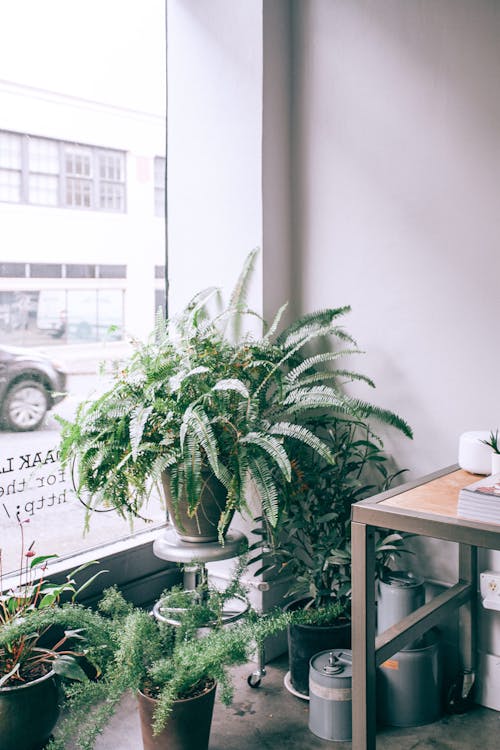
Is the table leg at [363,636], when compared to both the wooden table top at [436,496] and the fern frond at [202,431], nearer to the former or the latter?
the wooden table top at [436,496]

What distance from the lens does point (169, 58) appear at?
296 cm

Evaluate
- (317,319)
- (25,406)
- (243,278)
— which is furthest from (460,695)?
(25,406)

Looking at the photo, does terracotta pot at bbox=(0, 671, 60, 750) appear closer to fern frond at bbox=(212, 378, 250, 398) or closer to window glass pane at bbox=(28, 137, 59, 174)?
fern frond at bbox=(212, 378, 250, 398)

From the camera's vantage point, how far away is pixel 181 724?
211 centimetres

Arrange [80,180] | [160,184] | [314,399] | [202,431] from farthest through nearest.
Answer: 1. [160,184]
2. [80,180]
3. [314,399]
4. [202,431]

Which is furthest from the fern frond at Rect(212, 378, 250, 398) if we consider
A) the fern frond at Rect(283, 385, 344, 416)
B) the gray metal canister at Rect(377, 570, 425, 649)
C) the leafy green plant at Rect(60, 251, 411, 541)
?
the gray metal canister at Rect(377, 570, 425, 649)

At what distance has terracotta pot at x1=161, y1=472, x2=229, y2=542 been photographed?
2406 millimetres

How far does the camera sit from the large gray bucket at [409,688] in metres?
2.37

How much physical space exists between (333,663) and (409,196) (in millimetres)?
1493

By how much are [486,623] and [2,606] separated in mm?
1513

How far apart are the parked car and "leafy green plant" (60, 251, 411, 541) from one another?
0.68 ft

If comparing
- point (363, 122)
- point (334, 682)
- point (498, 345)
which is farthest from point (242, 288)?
point (334, 682)

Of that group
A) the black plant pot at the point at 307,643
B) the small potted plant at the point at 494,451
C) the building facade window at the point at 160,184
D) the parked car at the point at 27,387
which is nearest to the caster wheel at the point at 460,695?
the black plant pot at the point at 307,643

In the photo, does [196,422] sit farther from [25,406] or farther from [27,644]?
[27,644]
